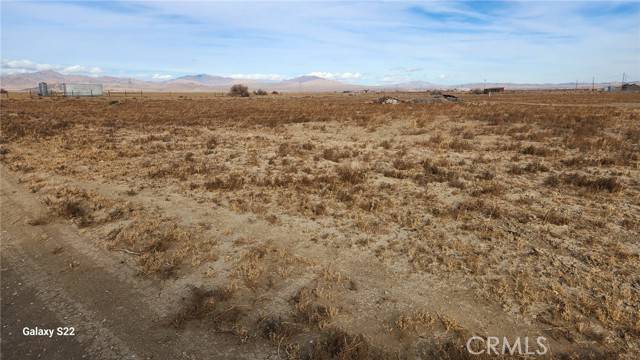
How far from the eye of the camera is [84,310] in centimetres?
526

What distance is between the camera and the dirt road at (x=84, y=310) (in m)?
4.47

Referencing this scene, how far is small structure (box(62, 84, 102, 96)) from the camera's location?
85.8m

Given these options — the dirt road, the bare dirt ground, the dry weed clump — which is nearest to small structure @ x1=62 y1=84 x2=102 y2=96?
the bare dirt ground

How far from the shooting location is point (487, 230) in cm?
744

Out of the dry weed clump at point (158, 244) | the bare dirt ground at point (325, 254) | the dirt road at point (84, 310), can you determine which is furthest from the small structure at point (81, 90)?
the dry weed clump at point (158, 244)

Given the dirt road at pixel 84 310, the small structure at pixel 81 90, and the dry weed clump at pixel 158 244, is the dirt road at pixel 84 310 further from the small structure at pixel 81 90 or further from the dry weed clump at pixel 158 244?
the small structure at pixel 81 90

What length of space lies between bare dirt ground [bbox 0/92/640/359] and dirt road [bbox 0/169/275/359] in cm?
3

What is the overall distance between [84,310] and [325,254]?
3817mm

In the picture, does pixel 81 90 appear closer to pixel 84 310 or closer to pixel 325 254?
pixel 84 310

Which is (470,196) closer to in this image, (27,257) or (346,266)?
(346,266)

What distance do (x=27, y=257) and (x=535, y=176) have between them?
1305cm

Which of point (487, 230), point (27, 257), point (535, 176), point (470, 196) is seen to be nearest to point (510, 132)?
point (535, 176)

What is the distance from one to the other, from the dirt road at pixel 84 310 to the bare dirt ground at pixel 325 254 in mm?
28

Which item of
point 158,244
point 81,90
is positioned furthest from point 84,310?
point 81,90
